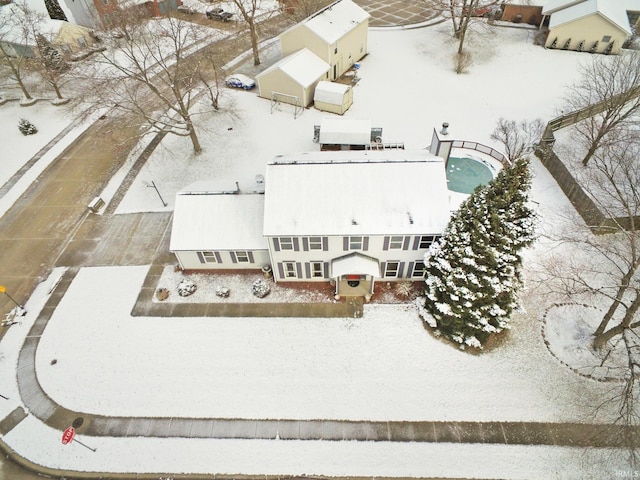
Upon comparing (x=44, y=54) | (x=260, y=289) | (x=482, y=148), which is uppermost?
(x=44, y=54)

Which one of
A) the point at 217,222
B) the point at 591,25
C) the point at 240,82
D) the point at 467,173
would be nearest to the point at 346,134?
the point at 467,173

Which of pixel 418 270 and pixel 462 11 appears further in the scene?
pixel 462 11

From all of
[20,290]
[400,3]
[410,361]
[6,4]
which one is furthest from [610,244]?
[6,4]

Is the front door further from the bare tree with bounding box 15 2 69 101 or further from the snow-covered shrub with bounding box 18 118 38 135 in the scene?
the bare tree with bounding box 15 2 69 101

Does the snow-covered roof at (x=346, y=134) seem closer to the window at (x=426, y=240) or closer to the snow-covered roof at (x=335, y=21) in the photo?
the snow-covered roof at (x=335, y=21)

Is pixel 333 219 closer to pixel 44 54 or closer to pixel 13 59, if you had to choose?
pixel 44 54

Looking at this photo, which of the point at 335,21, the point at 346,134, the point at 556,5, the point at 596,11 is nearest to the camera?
the point at 346,134

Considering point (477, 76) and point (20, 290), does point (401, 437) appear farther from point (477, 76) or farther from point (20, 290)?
point (477, 76)
